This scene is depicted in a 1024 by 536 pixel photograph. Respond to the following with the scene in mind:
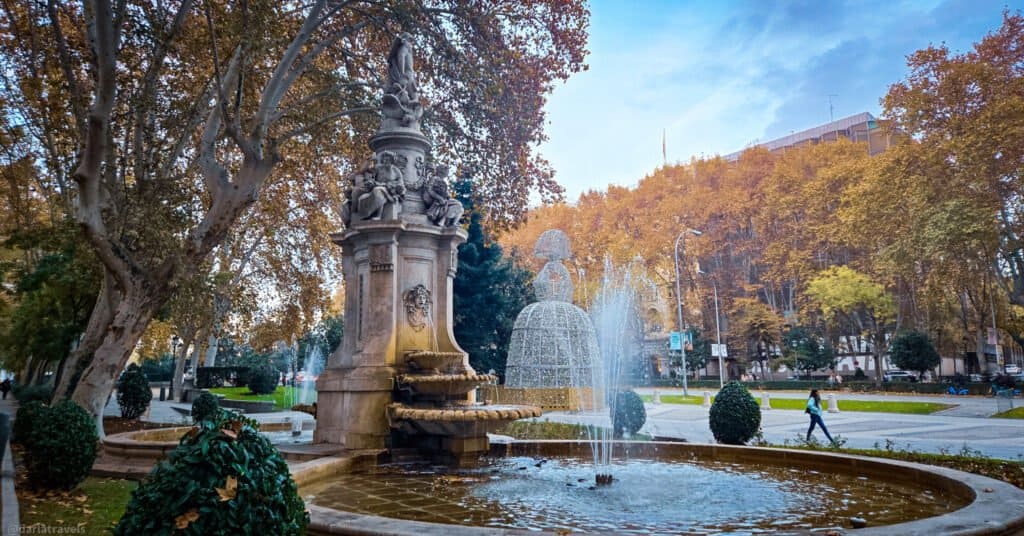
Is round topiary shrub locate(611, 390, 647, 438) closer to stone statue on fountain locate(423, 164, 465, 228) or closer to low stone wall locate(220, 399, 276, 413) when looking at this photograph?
stone statue on fountain locate(423, 164, 465, 228)

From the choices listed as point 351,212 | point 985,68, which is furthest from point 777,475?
point 985,68

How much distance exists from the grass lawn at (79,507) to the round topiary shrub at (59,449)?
7.4 inches

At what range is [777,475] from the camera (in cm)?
781

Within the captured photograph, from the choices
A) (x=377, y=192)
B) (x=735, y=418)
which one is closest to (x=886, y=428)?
(x=735, y=418)

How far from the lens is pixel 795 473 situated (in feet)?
26.2

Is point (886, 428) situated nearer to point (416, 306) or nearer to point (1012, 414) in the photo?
point (1012, 414)

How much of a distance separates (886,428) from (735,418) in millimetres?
9416

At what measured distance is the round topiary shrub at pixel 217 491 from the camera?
2.97 meters

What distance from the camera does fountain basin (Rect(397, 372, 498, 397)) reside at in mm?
8461

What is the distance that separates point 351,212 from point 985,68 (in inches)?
1093

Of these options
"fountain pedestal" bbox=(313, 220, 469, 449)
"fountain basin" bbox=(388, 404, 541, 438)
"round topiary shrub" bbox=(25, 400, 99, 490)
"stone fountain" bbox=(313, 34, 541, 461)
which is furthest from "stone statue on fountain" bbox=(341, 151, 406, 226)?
"round topiary shrub" bbox=(25, 400, 99, 490)

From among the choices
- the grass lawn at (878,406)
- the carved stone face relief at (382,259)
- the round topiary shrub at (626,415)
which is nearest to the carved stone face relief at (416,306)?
the carved stone face relief at (382,259)

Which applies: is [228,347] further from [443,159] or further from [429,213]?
[429,213]

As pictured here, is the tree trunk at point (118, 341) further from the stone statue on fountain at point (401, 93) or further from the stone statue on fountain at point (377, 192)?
the stone statue on fountain at point (401, 93)
